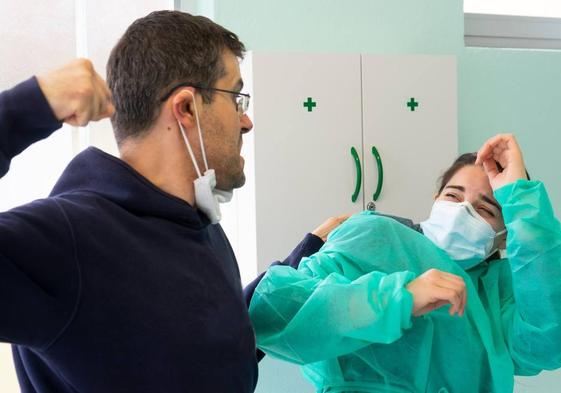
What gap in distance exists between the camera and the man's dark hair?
54.1 inches

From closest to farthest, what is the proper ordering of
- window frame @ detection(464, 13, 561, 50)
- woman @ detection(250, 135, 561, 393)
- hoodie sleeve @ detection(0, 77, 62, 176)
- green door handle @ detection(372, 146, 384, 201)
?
1. hoodie sleeve @ detection(0, 77, 62, 176)
2. woman @ detection(250, 135, 561, 393)
3. green door handle @ detection(372, 146, 384, 201)
4. window frame @ detection(464, 13, 561, 50)

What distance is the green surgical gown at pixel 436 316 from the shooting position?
170 centimetres

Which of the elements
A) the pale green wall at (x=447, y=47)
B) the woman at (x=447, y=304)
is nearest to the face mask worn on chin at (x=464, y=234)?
the woman at (x=447, y=304)

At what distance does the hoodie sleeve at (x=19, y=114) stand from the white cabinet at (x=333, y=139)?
178cm

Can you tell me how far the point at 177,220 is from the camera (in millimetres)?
1360

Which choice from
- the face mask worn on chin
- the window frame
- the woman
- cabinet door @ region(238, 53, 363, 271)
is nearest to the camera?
the woman

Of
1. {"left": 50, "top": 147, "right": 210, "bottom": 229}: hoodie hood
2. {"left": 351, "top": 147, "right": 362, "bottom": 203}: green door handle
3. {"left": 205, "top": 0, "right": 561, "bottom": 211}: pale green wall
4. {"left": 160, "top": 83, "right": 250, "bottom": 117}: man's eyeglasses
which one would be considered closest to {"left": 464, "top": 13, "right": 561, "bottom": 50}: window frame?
{"left": 205, "top": 0, "right": 561, "bottom": 211}: pale green wall

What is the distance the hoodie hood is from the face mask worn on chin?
845 mm

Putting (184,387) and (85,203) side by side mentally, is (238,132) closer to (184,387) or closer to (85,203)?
(85,203)

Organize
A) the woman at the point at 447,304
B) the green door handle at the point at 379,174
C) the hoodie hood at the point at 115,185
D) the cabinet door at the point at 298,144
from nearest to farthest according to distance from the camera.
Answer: the hoodie hood at the point at 115,185 → the woman at the point at 447,304 → the cabinet door at the point at 298,144 → the green door handle at the point at 379,174

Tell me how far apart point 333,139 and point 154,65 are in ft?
4.89

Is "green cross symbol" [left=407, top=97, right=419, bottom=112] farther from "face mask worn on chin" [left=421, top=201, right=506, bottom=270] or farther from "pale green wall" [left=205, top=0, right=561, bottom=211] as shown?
"face mask worn on chin" [left=421, top=201, right=506, bottom=270]

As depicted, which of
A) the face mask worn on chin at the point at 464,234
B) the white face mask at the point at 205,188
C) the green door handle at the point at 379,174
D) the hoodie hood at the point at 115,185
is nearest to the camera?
the hoodie hood at the point at 115,185

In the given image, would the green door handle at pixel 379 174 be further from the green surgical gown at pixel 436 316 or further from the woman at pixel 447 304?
the green surgical gown at pixel 436 316
